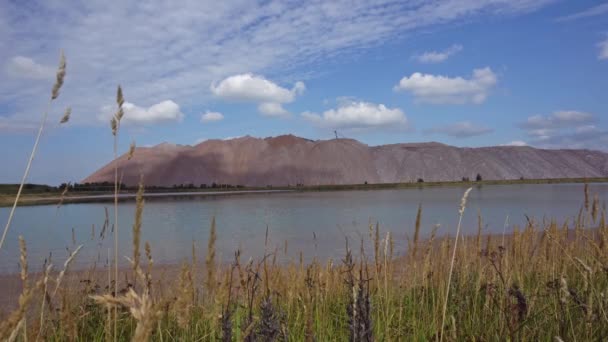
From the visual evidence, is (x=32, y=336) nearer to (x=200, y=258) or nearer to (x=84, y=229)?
(x=200, y=258)

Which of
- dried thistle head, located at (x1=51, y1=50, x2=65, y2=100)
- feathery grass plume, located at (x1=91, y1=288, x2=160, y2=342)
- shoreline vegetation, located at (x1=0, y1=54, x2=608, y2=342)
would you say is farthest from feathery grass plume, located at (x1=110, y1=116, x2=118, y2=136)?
feathery grass plume, located at (x1=91, y1=288, x2=160, y2=342)

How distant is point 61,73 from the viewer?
1.63 m

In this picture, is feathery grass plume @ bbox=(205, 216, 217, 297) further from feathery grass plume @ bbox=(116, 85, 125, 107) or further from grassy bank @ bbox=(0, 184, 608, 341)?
feathery grass plume @ bbox=(116, 85, 125, 107)

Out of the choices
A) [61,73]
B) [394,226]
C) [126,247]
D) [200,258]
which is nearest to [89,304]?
[61,73]

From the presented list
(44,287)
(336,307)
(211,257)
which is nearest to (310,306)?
(211,257)

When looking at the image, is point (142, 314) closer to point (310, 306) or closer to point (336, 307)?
point (310, 306)

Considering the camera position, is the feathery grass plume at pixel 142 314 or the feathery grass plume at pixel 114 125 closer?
the feathery grass plume at pixel 142 314

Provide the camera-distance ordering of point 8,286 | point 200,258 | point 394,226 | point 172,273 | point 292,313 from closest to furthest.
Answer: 1. point 292,313
2. point 8,286
3. point 172,273
4. point 200,258
5. point 394,226

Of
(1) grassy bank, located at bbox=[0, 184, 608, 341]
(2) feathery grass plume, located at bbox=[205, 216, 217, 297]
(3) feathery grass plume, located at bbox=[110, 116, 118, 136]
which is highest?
(3) feathery grass plume, located at bbox=[110, 116, 118, 136]

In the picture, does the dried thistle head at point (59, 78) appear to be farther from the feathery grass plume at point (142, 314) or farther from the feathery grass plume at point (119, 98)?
the feathery grass plume at point (142, 314)

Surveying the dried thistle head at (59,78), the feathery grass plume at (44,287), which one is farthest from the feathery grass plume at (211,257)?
the dried thistle head at (59,78)

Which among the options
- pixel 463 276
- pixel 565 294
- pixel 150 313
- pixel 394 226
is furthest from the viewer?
pixel 394 226

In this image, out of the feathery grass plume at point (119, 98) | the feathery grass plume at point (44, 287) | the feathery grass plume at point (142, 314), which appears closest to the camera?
the feathery grass plume at point (142, 314)

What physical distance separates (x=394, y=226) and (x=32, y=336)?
1980 centimetres
